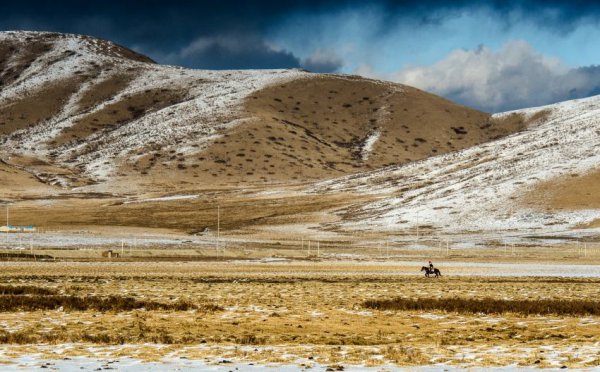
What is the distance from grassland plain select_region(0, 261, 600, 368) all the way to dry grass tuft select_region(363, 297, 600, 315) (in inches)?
2.7

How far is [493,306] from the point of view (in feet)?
90.5

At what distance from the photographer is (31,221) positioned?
143 m

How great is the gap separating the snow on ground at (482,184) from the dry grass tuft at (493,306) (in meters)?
104

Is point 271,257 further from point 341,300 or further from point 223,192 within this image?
point 223,192

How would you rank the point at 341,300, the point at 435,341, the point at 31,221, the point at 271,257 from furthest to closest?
the point at 31,221 → the point at 271,257 → the point at 341,300 → the point at 435,341

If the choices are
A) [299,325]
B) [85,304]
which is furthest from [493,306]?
[85,304]

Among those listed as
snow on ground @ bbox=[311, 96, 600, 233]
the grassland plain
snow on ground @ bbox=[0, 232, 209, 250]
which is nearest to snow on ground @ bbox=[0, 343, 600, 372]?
the grassland plain

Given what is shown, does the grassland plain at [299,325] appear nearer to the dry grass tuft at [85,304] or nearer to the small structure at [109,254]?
the dry grass tuft at [85,304]

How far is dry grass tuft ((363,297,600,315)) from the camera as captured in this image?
26609 millimetres

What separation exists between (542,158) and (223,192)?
71324 mm

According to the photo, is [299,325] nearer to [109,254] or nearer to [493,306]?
[493,306]

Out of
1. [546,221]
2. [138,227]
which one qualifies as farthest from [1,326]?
[546,221]

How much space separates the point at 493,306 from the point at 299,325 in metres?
7.93

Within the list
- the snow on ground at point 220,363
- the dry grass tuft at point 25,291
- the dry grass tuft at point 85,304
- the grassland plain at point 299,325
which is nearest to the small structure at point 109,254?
the grassland plain at point 299,325
